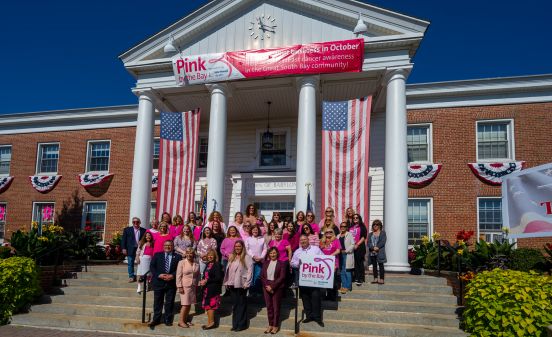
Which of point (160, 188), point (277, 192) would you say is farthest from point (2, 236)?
point (277, 192)

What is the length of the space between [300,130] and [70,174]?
1200 cm

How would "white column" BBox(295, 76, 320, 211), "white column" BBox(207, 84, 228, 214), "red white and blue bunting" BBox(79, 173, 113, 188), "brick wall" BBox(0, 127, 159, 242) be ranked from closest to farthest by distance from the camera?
1. "white column" BBox(295, 76, 320, 211)
2. "white column" BBox(207, 84, 228, 214)
3. "brick wall" BBox(0, 127, 159, 242)
4. "red white and blue bunting" BBox(79, 173, 113, 188)

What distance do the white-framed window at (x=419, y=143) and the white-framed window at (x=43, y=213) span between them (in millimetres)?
15389

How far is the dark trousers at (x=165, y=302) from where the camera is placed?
8.38 meters

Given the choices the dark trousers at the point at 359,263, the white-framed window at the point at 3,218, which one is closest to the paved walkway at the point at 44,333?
the dark trousers at the point at 359,263

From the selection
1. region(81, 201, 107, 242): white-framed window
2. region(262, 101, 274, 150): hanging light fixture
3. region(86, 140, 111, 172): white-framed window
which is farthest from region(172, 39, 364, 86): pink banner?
region(81, 201, 107, 242): white-framed window

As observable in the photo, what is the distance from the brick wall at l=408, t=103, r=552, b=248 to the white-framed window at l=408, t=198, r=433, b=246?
0.21m

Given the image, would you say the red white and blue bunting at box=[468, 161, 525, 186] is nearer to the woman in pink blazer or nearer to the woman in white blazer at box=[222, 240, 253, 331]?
the woman in white blazer at box=[222, 240, 253, 331]

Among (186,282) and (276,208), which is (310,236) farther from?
(276,208)

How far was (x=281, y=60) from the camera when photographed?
12477mm

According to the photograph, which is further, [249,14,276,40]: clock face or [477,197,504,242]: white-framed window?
[477,197,504,242]: white-framed window

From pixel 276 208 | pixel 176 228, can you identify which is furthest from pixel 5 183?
pixel 176 228

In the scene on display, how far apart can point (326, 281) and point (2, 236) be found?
1800cm

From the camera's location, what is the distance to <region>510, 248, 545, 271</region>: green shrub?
9.95m
